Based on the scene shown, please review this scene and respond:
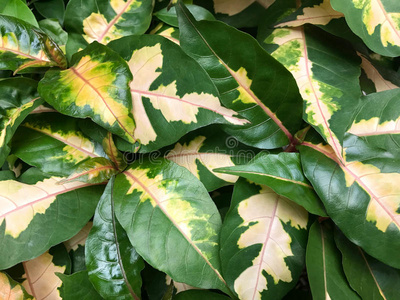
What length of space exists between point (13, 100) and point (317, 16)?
0.62 meters

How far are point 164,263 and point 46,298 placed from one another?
290mm

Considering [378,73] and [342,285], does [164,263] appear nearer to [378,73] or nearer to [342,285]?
[342,285]

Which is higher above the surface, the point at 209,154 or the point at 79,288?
the point at 209,154

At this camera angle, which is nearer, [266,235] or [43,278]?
[266,235]

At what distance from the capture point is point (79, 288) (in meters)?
0.66

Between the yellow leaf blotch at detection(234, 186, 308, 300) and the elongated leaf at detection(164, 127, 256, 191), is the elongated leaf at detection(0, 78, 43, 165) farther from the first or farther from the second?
the yellow leaf blotch at detection(234, 186, 308, 300)

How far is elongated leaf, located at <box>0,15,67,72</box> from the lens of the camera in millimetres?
700

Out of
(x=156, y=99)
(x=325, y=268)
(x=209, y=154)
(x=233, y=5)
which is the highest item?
(x=233, y=5)

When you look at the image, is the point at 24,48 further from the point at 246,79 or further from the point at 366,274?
the point at 366,274

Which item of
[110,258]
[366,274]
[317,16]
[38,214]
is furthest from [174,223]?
[317,16]

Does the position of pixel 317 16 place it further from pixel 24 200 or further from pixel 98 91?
pixel 24 200

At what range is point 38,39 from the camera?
712 mm

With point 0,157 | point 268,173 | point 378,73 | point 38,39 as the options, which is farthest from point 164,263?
point 378,73

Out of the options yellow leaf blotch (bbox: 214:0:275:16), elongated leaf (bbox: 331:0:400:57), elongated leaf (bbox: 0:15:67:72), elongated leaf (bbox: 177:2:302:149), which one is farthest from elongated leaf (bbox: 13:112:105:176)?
elongated leaf (bbox: 331:0:400:57)
